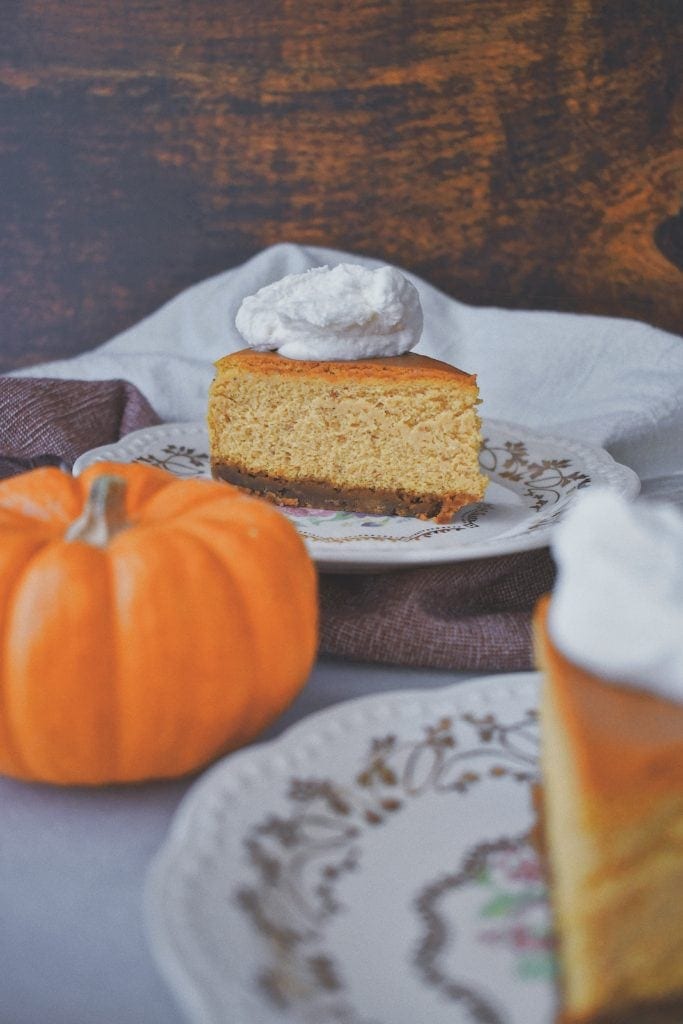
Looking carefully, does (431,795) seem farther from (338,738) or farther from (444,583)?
(444,583)

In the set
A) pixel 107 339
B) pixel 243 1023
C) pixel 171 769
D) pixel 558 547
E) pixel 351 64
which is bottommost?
pixel 107 339

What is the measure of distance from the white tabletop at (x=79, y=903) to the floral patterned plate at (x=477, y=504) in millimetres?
521

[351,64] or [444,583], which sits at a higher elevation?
[351,64]

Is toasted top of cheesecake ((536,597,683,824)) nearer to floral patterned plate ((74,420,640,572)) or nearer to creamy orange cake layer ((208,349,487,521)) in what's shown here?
floral patterned plate ((74,420,640,572))

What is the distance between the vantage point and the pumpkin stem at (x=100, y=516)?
1.17m

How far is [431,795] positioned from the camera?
1.06 m

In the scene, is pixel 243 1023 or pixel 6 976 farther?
pixel 6 976

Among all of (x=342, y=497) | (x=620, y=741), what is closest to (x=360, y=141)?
(x=342, y=497)

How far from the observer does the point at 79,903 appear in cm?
106

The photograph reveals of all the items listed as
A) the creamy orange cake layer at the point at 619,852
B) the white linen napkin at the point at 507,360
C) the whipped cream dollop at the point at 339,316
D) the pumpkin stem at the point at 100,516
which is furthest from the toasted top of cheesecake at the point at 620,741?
the white linen napkin at the point at 507,360

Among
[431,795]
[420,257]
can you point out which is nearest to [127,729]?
[431,795]

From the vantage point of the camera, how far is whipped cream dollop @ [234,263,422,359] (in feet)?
6.97

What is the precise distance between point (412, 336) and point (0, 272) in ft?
5.07

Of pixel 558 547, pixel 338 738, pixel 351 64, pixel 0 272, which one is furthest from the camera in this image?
pixel 0 272
